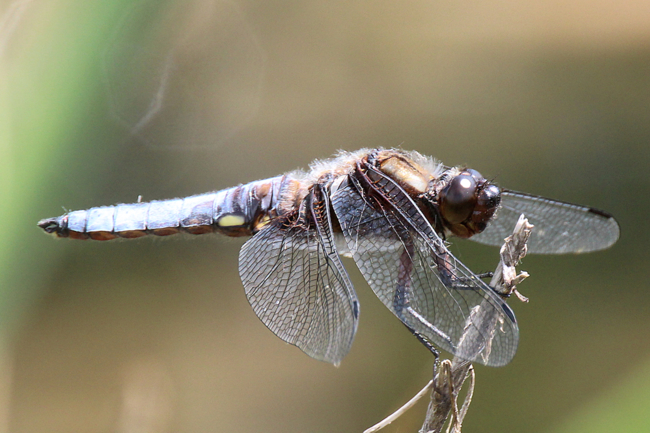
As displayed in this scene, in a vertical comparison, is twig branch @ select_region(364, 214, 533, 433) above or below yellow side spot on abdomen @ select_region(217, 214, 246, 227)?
below

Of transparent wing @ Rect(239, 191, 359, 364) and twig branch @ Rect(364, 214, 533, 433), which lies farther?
transparent wing @ Rect(239, 191, 359, 364)

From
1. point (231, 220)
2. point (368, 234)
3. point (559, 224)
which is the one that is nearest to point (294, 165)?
point (231, 220)

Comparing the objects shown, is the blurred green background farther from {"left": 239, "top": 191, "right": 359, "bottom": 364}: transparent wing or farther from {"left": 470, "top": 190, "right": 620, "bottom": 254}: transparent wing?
{"left": 239, "top": 191, "right": 359, "bottom": 364}: transparent wing

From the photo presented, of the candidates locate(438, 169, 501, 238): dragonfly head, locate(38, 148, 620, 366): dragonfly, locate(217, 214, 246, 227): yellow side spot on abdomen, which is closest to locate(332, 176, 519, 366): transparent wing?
locate(38, 148, 620, 366): dragonfly

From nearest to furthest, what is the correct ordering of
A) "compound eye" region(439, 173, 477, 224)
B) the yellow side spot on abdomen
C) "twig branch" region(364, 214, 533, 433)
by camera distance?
"twig branch" region(364, 214, 533, 433), "compound eye" region(439, 173, 477, 224), the yellow side spot on abdomen

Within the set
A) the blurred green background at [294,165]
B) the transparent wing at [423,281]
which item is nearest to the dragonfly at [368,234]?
the transparent wing at [423,281]

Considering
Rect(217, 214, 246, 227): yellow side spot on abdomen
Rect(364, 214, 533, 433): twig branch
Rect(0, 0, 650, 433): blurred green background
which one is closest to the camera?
Rect(364, 214, 533, 433): twig branch
